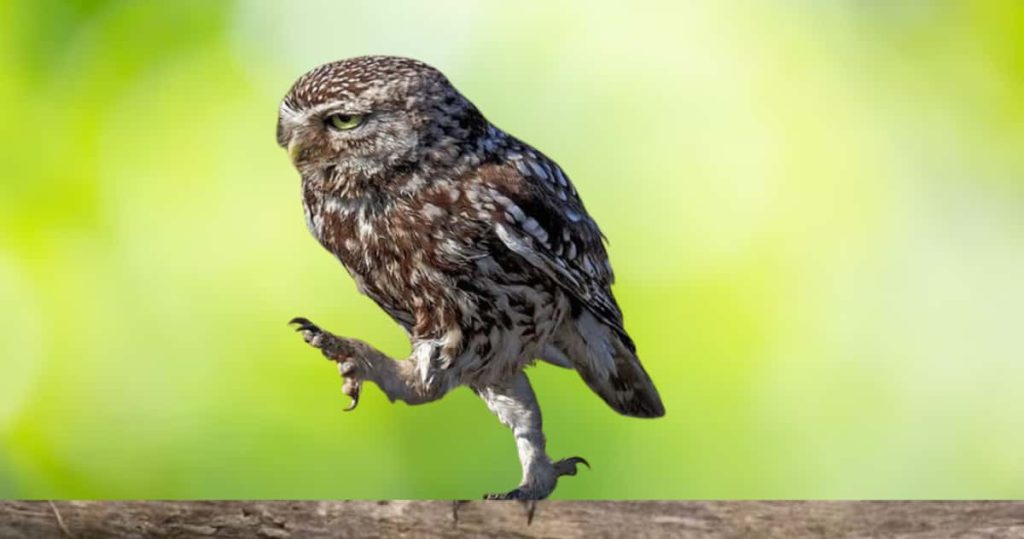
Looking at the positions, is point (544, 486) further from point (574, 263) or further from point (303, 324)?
point (303, 324)

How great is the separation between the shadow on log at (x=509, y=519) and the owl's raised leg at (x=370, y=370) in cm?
14

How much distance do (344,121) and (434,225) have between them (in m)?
0.15

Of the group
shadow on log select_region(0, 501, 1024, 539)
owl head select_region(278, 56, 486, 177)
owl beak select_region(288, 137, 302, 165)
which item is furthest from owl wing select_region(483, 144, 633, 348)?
shadow on log select_region(0, 501, 1024, 539)

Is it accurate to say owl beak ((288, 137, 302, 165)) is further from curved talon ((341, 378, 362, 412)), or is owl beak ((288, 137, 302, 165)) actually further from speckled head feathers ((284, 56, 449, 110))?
curved talon ((341, 378, 362, 412))

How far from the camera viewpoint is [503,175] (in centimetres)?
168

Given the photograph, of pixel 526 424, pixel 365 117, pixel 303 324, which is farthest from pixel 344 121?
pixel 526 424

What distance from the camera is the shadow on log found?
136cm

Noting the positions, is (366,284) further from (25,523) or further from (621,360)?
(25,523)

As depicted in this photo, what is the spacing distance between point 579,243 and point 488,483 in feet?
2.07

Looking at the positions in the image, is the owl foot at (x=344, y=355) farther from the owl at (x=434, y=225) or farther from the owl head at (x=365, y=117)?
the owl head at (x=365, y=117)

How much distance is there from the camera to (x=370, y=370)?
5.05 ft

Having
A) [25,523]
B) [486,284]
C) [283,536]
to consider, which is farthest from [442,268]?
[25,523]

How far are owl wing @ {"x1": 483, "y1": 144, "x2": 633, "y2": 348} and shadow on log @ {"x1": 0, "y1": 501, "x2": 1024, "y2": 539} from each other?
13.6 inches

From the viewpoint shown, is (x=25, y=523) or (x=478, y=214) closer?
(x=25, y=523)
